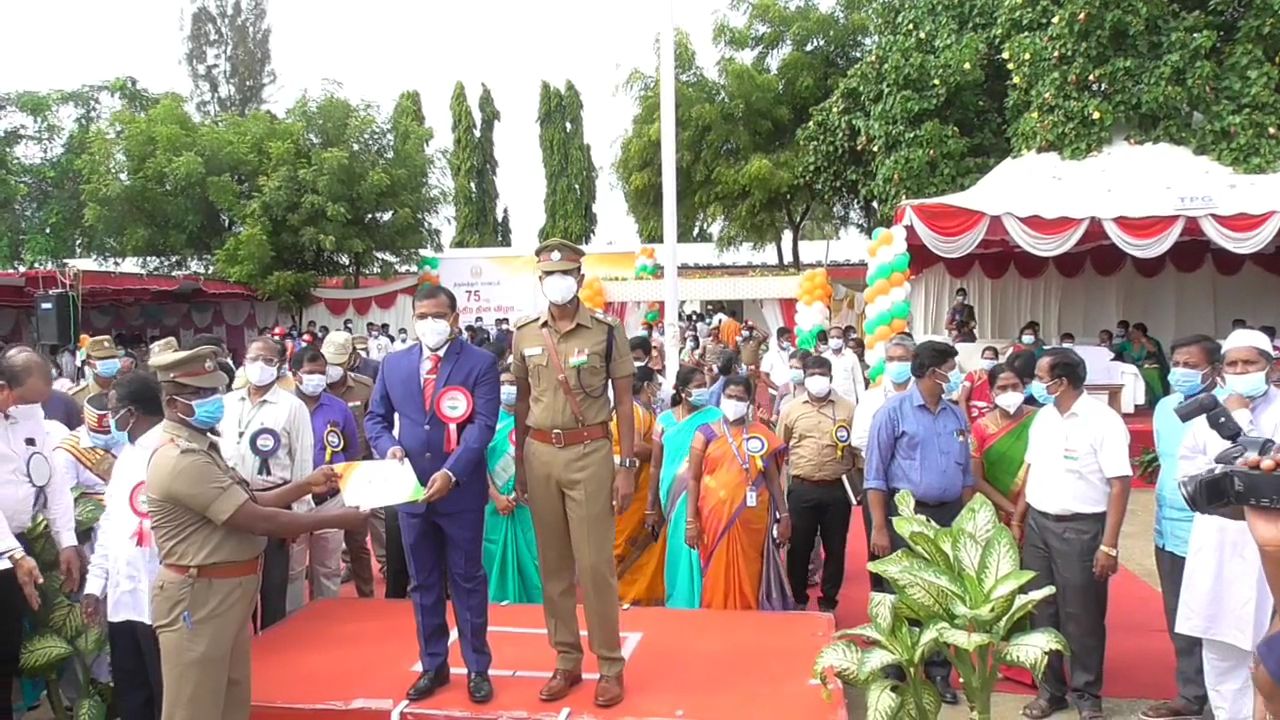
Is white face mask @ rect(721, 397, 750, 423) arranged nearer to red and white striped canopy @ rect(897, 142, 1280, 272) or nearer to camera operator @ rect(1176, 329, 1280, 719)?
camera operator @ rect(1176, 329, 1280, 719)

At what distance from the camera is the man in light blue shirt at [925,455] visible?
440cm

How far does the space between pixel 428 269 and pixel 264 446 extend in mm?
18168

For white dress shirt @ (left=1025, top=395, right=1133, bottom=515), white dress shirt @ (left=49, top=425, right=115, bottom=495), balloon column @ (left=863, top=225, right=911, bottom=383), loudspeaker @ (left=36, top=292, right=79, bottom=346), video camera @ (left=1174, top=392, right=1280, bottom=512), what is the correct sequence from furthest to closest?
loudspeaker @ (left=36, top=292, right=79, bottom=346), balloon column @ (left=863, top=225, right=911, bottom=383), white dress shirt @ (left=49, top=425, right=115, bottom=495), white dress shirt @ (left=1025, top=395, right=1133, bottom=515), video camera @ (left=1174, top=392, right=1280, bottom=512)

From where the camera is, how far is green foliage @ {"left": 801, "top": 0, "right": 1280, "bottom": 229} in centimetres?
1293

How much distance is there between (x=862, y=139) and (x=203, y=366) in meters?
15.2

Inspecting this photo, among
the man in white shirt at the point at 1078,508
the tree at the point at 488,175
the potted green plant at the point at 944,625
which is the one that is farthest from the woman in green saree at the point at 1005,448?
the tree at the point at 488,175

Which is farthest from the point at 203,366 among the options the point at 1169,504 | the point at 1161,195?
the point at 1161,195

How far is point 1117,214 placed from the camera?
11.6m

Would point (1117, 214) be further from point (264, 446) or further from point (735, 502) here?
point (264, 446)

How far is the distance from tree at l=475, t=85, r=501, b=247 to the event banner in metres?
13.1

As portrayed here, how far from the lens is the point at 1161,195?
1204 centimetres

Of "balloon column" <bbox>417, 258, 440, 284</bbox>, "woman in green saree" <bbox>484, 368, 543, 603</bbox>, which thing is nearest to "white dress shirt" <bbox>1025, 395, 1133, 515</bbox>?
"woman in green saree" <bbox>484, 368, 543, 603</bbox>

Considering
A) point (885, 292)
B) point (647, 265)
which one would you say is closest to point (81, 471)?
point (885, 292)

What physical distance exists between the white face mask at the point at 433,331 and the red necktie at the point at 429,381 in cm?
5
